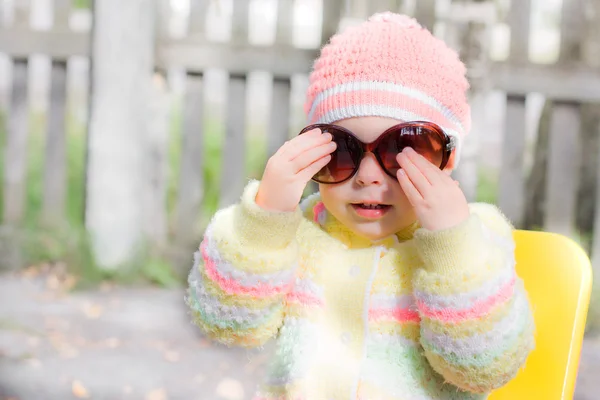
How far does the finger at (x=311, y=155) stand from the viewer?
1208mm

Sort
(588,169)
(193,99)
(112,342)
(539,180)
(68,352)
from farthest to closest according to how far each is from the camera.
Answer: (539,180) < (193,99) < (588,169) < (112,342) < (68,352)

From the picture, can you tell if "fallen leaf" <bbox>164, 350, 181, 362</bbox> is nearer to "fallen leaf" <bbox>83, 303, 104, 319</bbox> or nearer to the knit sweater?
"fallen leaf" <bbox>83, 303, 104, 319</bbox>

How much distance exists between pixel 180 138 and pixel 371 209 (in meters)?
2.79

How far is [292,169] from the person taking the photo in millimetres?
1228

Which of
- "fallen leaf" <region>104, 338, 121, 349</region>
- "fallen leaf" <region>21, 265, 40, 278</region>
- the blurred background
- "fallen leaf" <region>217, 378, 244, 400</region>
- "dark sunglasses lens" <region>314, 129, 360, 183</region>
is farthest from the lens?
"fallen leaf" <region>21, 265, 40, 278</region>

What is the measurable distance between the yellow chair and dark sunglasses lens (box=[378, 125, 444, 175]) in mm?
315

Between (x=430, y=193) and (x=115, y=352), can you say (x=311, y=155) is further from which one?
(x=115, y=352)

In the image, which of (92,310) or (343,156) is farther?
(92,310)

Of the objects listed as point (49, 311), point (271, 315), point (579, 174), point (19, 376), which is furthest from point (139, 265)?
point (271, 315)

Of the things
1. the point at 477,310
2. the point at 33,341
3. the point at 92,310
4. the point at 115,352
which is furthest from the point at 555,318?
the point at 92,310

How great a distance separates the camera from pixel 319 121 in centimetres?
132

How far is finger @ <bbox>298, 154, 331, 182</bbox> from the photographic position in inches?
48.3

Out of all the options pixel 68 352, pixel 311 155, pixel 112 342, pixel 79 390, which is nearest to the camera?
pixel 311 155

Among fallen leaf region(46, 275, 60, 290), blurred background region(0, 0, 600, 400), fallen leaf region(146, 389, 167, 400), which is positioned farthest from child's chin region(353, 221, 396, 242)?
fallen leaf region(46, 275, 60, 290)
